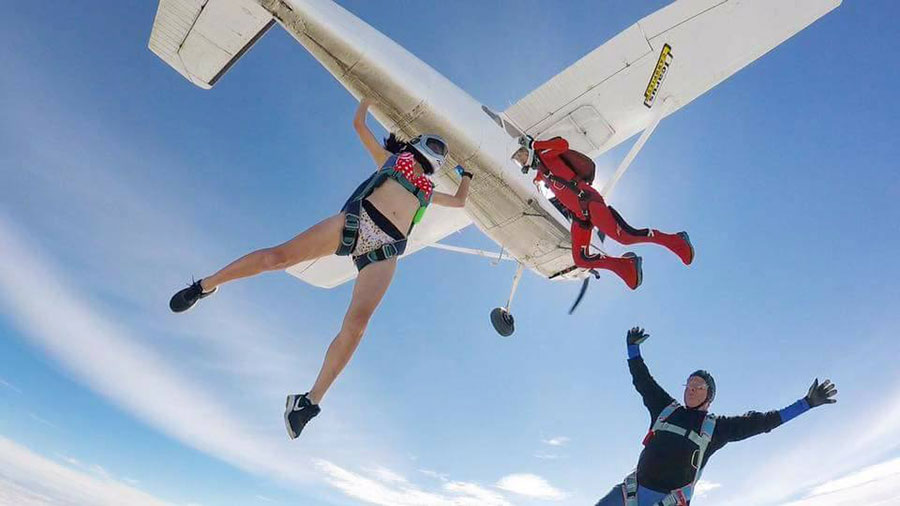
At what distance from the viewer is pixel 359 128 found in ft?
13.8

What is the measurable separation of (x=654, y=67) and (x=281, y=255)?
6351 mm

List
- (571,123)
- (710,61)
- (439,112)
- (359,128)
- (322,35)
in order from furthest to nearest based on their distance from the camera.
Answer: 1. (571,123)
2. (710,61)
3. (439,112)
4. (322,35)
5. (359,128)

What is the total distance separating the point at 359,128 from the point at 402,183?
2.75 ft

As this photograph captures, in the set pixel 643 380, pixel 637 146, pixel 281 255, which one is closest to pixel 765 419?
pixel 643 380

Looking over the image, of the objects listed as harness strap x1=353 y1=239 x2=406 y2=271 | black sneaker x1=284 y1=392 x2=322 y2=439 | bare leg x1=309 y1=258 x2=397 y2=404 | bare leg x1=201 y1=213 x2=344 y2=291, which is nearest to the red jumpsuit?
harness strap x1=353 y1=239 x2=406 y2=271

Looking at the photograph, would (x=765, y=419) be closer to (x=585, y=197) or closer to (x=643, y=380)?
(x=643, y=380)

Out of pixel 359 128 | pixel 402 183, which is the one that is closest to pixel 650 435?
pixel 402 183

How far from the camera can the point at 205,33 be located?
5.96 meters

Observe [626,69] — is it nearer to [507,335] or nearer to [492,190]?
[492,190]

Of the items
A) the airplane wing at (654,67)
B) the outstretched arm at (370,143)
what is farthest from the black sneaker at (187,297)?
the airplane wing at (654,67)

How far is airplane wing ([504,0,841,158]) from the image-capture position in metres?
6.84

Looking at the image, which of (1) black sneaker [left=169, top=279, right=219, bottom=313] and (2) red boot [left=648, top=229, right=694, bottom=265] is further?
(2) red boot [left=648, top=229, right=694, bottom=265]

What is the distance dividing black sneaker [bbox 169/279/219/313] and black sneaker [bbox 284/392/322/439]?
2.80 feet

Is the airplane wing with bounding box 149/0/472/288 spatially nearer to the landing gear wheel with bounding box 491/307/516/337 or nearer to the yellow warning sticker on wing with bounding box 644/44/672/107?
the yellow warning sticker on wing with bounding box 644/44/672/107
